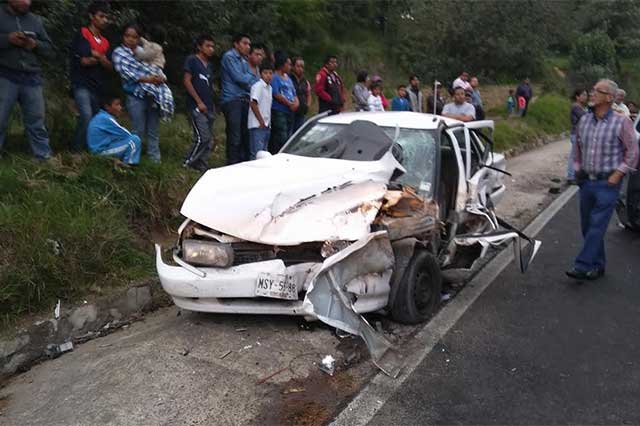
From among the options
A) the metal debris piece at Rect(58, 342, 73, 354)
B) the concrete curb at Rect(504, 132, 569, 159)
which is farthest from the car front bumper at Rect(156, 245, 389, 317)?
the concrete curb at Rect(504, 132, 569, 159)

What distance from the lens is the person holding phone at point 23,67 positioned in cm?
543

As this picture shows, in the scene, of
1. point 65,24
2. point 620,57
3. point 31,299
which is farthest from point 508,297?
point 620,57

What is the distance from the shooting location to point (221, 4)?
1020 centimetres

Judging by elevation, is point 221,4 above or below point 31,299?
above

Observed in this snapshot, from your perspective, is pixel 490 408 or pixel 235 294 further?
pixel 235 294

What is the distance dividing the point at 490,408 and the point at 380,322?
1326 millimetres

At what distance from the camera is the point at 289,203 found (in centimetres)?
414

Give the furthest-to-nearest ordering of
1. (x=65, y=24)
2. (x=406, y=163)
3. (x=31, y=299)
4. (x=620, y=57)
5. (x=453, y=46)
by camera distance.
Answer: (x=620, y=57)
(x=453, y=46)
(x=65, y=24)
(x=406, y=163)
(x=31, y=299)

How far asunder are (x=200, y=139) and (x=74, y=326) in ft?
11.0

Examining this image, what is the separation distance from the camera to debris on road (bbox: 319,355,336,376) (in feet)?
12.5

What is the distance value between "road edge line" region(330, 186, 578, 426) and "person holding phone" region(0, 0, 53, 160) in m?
4.06

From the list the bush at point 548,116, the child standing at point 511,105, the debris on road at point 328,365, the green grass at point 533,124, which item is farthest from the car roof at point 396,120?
the child standing at point 511,105

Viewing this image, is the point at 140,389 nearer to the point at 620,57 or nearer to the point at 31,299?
the point at 31,299

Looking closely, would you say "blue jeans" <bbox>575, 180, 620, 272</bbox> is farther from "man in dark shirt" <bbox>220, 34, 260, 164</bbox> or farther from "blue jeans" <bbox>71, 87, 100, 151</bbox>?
"blue jeans" <bbox>71, 87, 100, 151</bbox>
